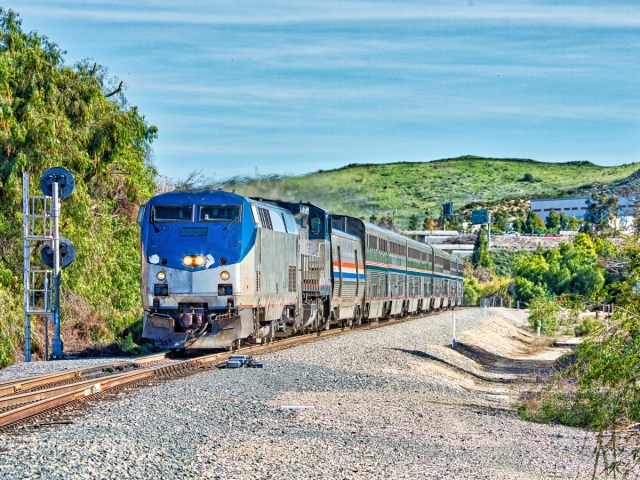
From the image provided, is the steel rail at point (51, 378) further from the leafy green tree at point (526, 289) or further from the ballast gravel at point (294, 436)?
the leafy green tree at point (526, 289)

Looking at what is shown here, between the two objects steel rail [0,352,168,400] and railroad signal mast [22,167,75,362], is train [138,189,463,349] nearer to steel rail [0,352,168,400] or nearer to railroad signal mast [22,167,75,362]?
steel rail [0,352,168,400]

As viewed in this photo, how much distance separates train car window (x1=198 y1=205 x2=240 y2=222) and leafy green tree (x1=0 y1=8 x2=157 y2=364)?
5.28 m

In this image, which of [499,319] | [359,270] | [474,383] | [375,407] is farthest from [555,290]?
[375,407]

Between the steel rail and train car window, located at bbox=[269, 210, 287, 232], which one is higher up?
train car window, located at bbox=[269, 210, 287, 232]

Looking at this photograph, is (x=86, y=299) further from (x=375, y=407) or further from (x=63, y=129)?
(x=375, y=407)

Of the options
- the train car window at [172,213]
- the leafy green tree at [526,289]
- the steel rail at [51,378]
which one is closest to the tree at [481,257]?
the leafy green tree at [526,289]

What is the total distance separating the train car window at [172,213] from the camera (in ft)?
68.0

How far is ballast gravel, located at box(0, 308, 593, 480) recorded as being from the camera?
29.7ft

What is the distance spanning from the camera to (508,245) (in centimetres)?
19512

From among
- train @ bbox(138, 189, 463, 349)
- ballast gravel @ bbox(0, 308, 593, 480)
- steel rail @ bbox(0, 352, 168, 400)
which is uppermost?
train @ bbox(138, 189, 463, 349)

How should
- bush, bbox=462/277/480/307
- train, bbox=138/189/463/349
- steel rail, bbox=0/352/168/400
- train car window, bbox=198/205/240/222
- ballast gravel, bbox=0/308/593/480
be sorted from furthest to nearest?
1. bush, bbox=462/277/480/307
2. train car window, bbox=198/205/240/222
3. train, bbox=138/189/463/349
4. steel rail, bbox=0/352/168/400
5. ballast gravel, bbox=0/308/593/480

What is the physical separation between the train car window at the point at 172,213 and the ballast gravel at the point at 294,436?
444 centimetres

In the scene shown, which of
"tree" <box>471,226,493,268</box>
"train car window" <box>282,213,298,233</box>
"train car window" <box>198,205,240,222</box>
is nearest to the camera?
"train car window" <box>198,205,240,222</box>

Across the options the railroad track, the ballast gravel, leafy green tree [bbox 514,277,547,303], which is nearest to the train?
the railroad track
